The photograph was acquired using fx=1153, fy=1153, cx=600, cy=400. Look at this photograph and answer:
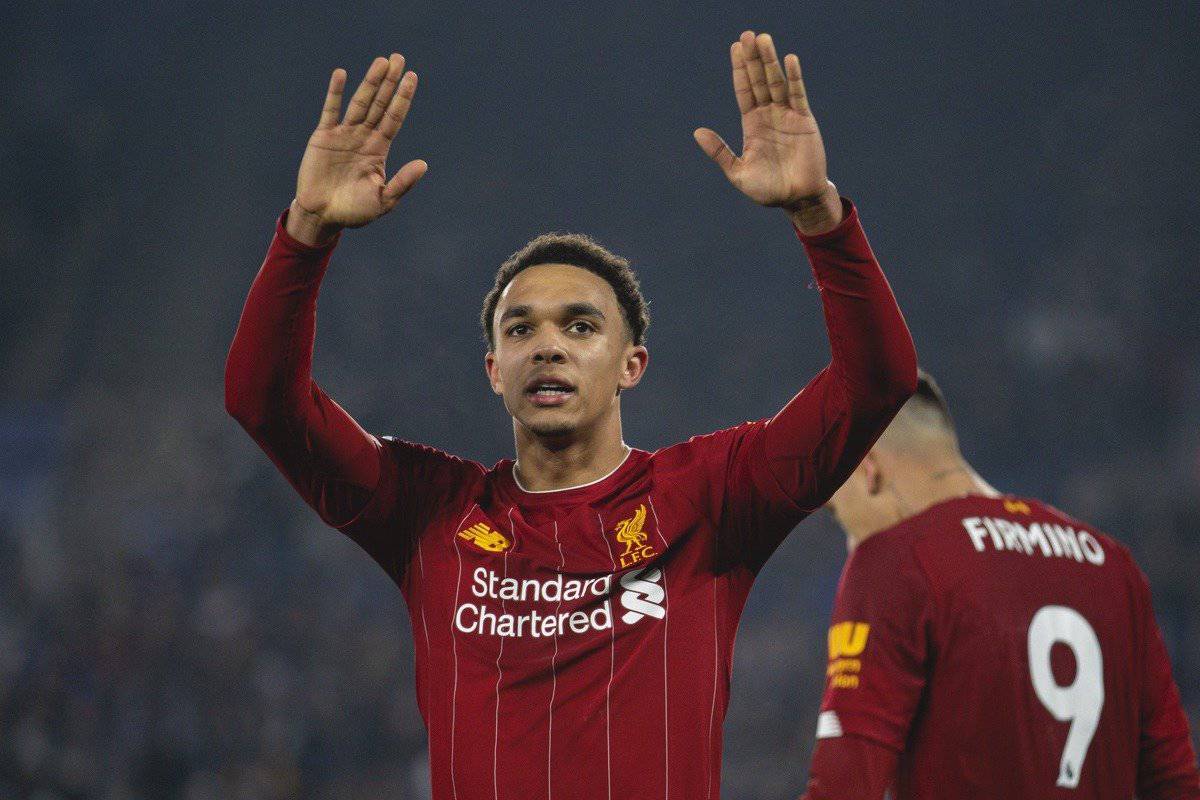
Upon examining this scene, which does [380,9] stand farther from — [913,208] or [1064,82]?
[1064,82]

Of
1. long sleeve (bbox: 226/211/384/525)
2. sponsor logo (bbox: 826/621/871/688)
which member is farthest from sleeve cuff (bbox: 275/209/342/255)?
sponsor logo (bbox: 826/621/871/688)

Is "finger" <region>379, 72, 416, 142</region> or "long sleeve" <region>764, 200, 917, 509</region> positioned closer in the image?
"long sleeve" <region>764, 200, 917, 509</region>

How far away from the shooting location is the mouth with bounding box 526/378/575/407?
7.17ft

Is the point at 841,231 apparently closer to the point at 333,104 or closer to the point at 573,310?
the point at 573,310

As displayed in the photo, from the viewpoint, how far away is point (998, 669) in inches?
105

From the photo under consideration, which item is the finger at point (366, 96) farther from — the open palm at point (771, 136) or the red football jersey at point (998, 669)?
the red football jersey at point (998, 669)

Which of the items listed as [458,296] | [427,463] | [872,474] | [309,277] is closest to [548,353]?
[427,463]

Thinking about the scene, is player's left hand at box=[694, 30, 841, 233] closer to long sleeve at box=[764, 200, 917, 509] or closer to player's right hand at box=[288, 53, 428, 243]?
long sleeve at box=[764, 200, 917, 509]

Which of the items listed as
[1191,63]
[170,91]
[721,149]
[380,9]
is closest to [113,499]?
[170,91]

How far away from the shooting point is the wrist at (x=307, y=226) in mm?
1962

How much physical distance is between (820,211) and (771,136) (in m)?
0.16

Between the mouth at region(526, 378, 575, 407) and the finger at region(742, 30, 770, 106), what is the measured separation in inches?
25.2

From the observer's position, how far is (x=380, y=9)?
8422mm

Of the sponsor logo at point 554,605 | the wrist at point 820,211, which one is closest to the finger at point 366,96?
the wrist at point 820,211
